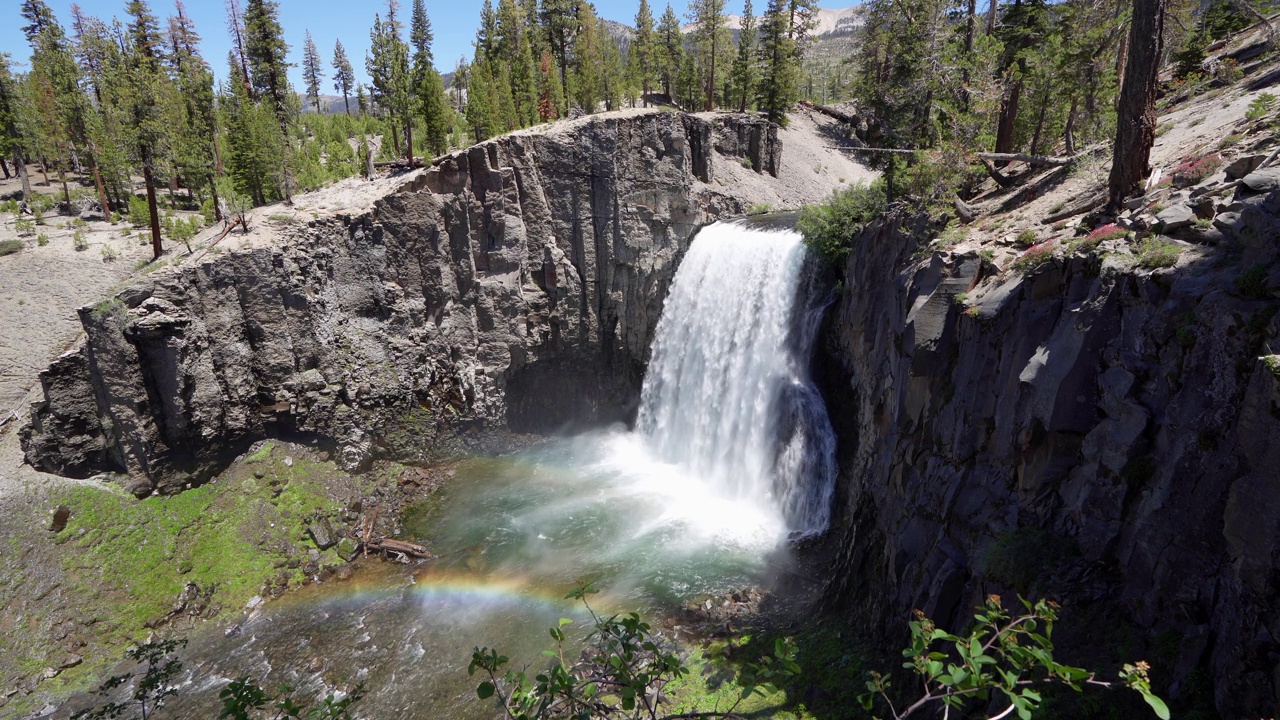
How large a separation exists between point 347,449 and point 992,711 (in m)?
23.4

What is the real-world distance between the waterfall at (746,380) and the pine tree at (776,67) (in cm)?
2311

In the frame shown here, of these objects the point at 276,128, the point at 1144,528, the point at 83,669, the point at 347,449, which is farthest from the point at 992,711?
the point at 276,128

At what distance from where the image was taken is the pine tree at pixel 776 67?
145ft

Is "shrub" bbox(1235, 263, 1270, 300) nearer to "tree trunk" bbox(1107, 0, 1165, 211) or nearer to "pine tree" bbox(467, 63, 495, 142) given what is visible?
"tree trunk" bbox(1107, 0, 1165, 211)

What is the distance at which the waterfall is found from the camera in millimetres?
20609

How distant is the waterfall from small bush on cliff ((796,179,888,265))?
898mm

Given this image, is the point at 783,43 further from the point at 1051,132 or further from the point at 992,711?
the point at 992,711

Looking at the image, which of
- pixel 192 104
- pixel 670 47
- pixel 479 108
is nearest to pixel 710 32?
pixel 670 47

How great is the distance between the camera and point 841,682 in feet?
38.8

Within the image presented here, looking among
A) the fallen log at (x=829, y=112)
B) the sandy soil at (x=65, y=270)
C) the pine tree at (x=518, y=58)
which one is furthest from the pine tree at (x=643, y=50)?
the sandy soil at (x=65, y=270)

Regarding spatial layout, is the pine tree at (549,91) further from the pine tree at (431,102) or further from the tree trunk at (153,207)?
the tree trunk at (153,207)

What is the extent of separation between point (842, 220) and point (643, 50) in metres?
40.7

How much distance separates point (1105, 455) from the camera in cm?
795

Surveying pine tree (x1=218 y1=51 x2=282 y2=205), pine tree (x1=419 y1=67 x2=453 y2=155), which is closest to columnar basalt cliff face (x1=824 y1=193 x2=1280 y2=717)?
pine tree (x1=218 y1=51 x2=282 y2=205)
